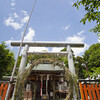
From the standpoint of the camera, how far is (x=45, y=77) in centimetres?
659

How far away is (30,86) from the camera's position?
23.8ft

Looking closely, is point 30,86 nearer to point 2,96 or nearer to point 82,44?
point 2,96

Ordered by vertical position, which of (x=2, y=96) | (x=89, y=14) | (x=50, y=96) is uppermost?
(x=89, y=14)

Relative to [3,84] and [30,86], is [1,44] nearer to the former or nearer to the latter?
[30,86]

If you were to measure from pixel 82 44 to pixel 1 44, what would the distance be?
8254 mm

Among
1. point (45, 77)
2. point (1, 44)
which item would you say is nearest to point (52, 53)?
point (45, 77)

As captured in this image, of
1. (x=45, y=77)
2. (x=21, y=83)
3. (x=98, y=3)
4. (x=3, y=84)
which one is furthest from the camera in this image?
(x=45, y=77)

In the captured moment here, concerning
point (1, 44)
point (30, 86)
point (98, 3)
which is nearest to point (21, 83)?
point (98, 3)

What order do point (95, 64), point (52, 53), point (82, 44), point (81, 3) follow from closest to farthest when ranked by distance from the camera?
point (81, 3), point (52, 53), point (82, 44), point (95, 64)

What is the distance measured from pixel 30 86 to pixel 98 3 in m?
7.97

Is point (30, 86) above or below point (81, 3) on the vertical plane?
below

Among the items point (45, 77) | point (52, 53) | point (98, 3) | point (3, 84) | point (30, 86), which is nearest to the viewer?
point (98, 3)

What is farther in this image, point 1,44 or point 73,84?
point 1,44

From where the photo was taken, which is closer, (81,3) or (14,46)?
(81,3)
